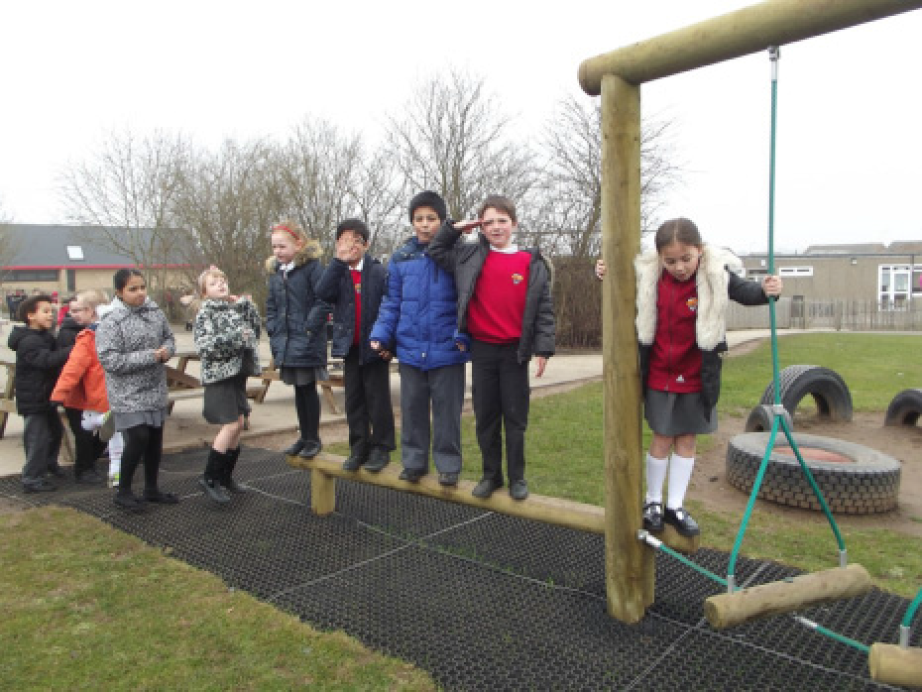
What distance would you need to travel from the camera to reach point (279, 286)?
4688 mm

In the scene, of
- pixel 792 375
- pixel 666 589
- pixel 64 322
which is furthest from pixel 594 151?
pixel 666 589

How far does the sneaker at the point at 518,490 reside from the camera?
3.58 meters

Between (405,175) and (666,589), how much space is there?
62.3 feet

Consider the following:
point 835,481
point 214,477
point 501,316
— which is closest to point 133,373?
point 214,477

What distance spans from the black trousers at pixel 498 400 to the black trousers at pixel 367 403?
2.83 feet

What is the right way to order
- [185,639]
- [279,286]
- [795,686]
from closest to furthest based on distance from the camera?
[795,686]
[185,639]
[279,286]

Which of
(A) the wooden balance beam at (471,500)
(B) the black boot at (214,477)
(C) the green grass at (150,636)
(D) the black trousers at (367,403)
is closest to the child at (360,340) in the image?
(D) the black trousers at (367,403)

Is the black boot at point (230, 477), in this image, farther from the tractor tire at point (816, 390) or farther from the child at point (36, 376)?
the tractor tire at point (816, 390)

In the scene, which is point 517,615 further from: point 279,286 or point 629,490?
point 279,286

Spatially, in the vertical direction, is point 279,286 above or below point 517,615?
above

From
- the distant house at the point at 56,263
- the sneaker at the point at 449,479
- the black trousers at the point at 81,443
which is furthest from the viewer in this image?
the distant house at the point at 56,263

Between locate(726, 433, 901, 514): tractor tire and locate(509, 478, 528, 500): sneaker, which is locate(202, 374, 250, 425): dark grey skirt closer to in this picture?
locate(509, 478, 528, 500): sneaker

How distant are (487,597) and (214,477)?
249cm

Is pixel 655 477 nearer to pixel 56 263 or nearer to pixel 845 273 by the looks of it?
pixel 845 273
